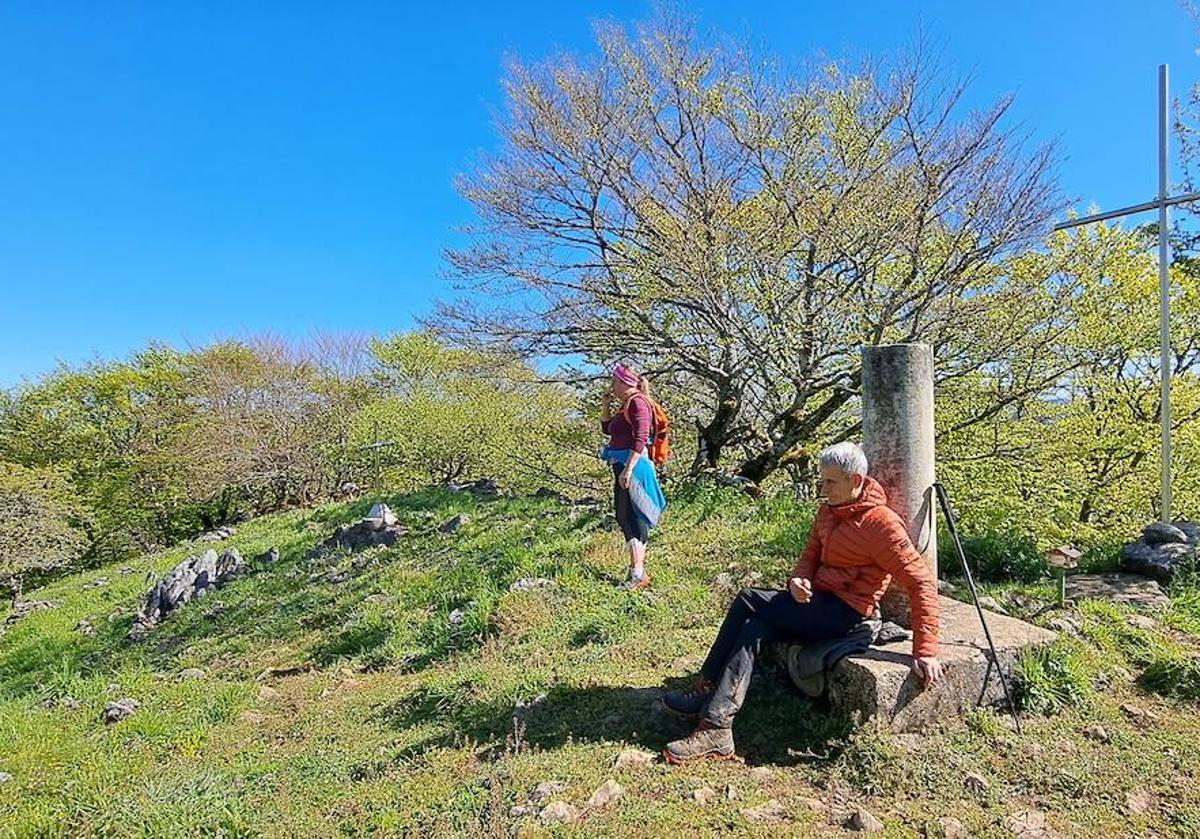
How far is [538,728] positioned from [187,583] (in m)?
7.66

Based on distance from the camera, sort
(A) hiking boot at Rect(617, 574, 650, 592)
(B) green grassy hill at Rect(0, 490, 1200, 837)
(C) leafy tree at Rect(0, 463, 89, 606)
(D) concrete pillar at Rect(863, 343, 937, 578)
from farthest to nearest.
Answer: (C) leafy tree at Rect(0, 463, 89, 606) < (A) hiking boot at Rect(617, 574, 650, 592) < (D) concrete pillar at Rect(863, 343, 937, 578) < (B) green grassy hill at Rect(0, 490, 1200, 837)

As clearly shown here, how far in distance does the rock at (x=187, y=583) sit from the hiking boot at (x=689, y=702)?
25.8ft

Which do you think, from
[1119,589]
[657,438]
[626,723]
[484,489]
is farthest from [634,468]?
[484,489]

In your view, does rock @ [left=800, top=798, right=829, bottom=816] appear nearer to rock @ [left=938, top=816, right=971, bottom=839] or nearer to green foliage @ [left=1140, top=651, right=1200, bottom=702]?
rock @ [left=938, top=816, right=971, bottom=839]

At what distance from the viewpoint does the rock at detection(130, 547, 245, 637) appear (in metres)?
9.02

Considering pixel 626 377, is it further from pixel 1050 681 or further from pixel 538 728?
pixel 1050 681

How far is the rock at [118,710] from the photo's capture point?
16.2 feet

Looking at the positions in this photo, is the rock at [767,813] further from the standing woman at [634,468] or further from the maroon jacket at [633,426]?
the maroon jacket at [633,426]

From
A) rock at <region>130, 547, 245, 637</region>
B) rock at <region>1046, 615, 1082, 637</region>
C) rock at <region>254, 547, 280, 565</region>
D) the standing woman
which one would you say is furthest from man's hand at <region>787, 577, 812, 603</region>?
rock at <region>254, 547, 280, 565</region>

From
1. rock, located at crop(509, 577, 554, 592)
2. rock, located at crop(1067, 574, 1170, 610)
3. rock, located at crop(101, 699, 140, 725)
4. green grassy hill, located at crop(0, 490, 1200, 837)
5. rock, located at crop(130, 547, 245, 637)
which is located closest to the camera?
green grassy hill, located at crop(0, 490, 1200, 837)

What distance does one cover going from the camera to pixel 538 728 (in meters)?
3.85

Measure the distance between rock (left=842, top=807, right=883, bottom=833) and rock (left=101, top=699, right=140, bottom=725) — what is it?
490cm

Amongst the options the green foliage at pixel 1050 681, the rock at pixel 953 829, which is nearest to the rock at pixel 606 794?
the rock at pixel 953 829

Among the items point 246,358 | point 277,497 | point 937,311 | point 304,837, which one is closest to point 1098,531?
point 937,311
